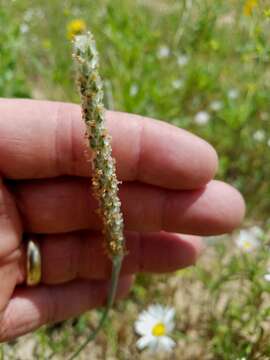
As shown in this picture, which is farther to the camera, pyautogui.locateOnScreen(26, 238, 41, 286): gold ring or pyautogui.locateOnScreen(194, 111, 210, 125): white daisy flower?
Result: pyautogui.locateOnScreen(194, 111, 210, 125): white daisy flower

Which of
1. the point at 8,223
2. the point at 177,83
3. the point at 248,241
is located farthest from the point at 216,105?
the point at 8,223

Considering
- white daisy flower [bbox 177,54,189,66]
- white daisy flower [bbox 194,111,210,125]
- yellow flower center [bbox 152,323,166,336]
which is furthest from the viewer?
white daisy flower [bbox 177,54,189,66]

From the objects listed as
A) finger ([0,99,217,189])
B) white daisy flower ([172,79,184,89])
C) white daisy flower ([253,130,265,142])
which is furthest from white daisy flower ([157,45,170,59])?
finger ([0,99,217,189])

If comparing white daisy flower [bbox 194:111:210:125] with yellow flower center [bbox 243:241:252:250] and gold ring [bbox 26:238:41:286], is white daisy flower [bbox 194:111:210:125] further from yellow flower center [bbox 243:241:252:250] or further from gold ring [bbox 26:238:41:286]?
gold ring [bbox 26:238:41:286]

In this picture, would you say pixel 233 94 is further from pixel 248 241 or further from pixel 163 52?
pixel 248 241

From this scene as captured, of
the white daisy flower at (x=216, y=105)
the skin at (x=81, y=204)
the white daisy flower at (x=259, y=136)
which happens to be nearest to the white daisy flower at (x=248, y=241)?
the skin at (x=81, y=204)

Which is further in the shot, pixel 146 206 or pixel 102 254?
pixel 102 254

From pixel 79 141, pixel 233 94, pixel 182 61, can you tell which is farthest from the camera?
pixel 182 61
